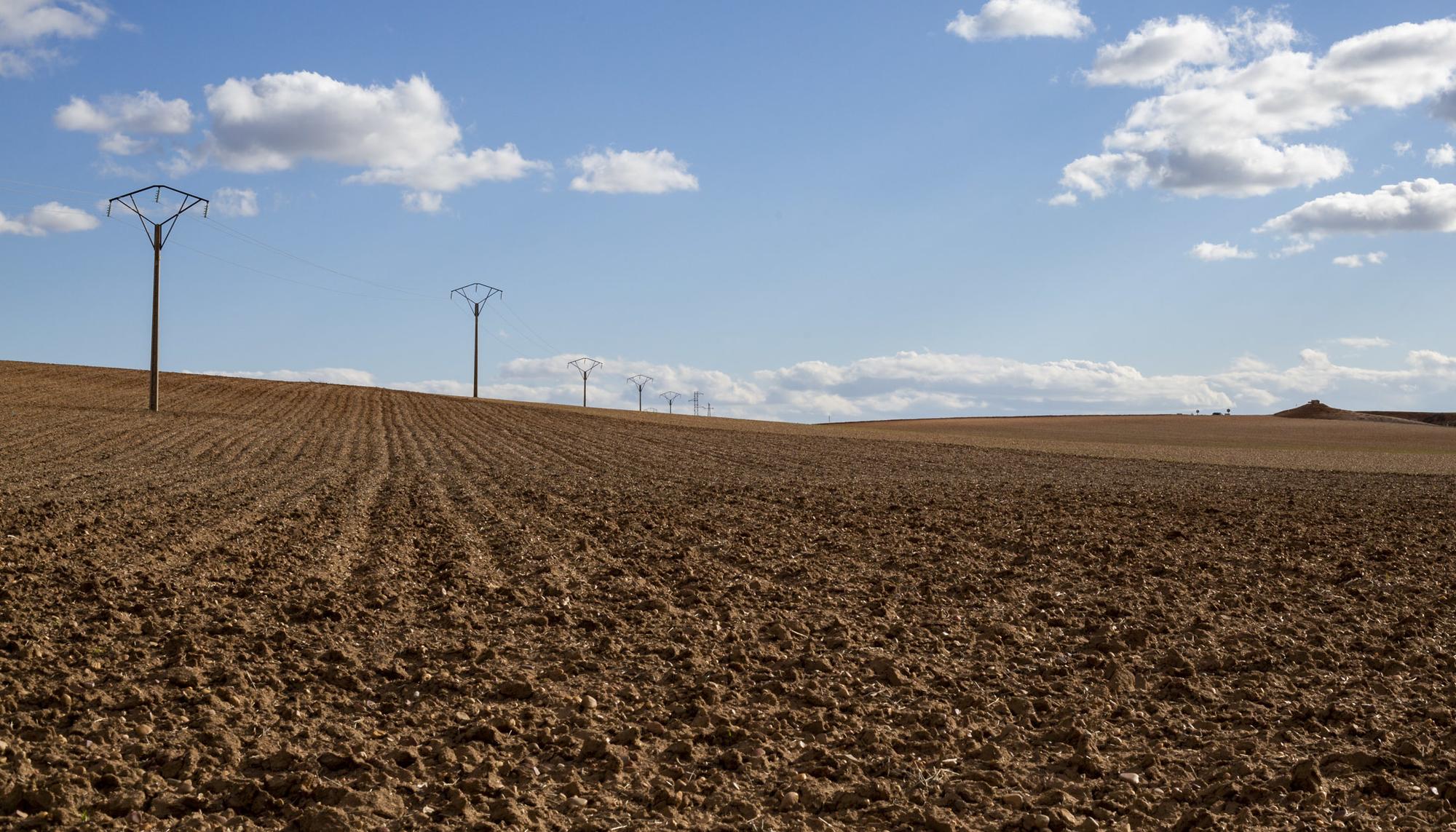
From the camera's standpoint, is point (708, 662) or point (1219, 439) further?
point (1219, 439)

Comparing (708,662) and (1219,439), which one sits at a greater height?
(1219,439)

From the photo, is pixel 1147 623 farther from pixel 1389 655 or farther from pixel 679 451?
pixel 679 451

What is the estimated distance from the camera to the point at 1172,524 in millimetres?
19125

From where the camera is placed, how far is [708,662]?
9.59 metres

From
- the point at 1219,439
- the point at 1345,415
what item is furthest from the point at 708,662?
the point at 1345,415

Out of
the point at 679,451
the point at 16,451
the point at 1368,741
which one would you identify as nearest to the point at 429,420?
Answer: the point at 679,451

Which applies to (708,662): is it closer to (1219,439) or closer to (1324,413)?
(1219,439)

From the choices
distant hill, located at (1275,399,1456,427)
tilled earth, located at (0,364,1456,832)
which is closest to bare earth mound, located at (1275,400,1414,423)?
distant hill, located at (1275,399,1456,427)

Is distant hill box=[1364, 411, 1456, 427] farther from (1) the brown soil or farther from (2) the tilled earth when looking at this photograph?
(2) the tilled earth

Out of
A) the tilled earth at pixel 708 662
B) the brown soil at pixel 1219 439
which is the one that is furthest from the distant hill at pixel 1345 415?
the tilled earth at pixel 708 662

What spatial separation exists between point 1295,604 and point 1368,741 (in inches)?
207

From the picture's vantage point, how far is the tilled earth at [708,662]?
21.2ft

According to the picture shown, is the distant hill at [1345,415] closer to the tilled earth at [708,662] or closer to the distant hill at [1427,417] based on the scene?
the distant hill at [1427,417]

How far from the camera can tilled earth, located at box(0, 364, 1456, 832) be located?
6469mm
